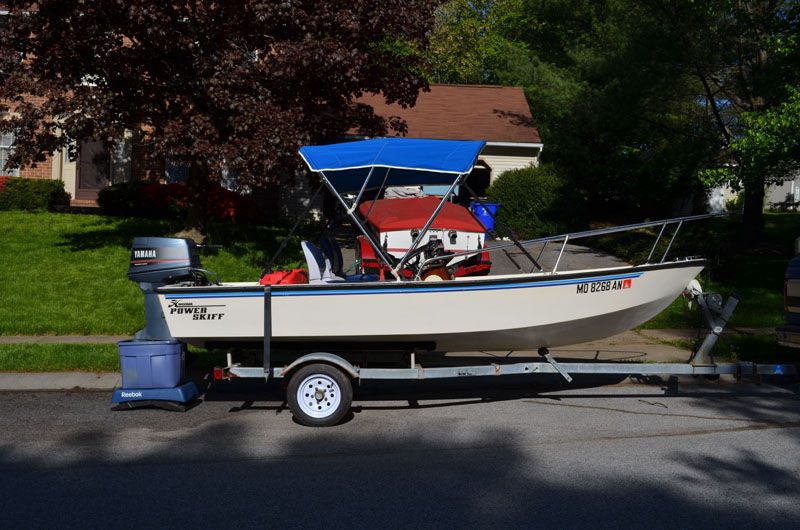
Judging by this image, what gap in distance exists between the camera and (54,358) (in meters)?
10.3

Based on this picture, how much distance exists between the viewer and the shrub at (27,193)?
72.8 ft

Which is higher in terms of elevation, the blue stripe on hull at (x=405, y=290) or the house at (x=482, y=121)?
the house at (x=482, y=121)

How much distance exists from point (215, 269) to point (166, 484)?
9.63 meters

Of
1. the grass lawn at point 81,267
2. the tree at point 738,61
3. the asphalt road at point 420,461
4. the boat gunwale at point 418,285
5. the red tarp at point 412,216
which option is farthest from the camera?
the tree at point 738,61

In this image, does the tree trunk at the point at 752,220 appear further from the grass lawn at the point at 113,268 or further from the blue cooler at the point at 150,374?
the blue cooler at the point at 150,374

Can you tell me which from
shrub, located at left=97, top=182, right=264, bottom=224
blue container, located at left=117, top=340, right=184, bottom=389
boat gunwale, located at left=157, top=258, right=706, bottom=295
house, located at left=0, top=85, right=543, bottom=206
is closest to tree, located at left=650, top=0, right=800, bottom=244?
house, located at left=0, top=85, right=543, bottom=206

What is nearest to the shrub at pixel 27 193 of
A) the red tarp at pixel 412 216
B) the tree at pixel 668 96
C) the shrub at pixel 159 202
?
the shrub at pixel 159 202

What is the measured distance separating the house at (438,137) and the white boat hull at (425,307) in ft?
51.9

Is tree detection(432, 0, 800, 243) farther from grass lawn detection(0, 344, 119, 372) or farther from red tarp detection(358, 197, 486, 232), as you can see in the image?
grass lawn detection(0, 344, 119, 372)

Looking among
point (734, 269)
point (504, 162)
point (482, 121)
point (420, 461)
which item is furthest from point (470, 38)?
point (420, 461)

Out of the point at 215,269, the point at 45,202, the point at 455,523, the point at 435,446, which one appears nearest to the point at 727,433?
the point at 435,446

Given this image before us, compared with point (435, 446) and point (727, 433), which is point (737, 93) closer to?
point (727, 433)

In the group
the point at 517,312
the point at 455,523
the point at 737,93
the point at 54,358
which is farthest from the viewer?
the point at 737,93

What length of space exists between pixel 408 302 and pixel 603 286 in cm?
185
